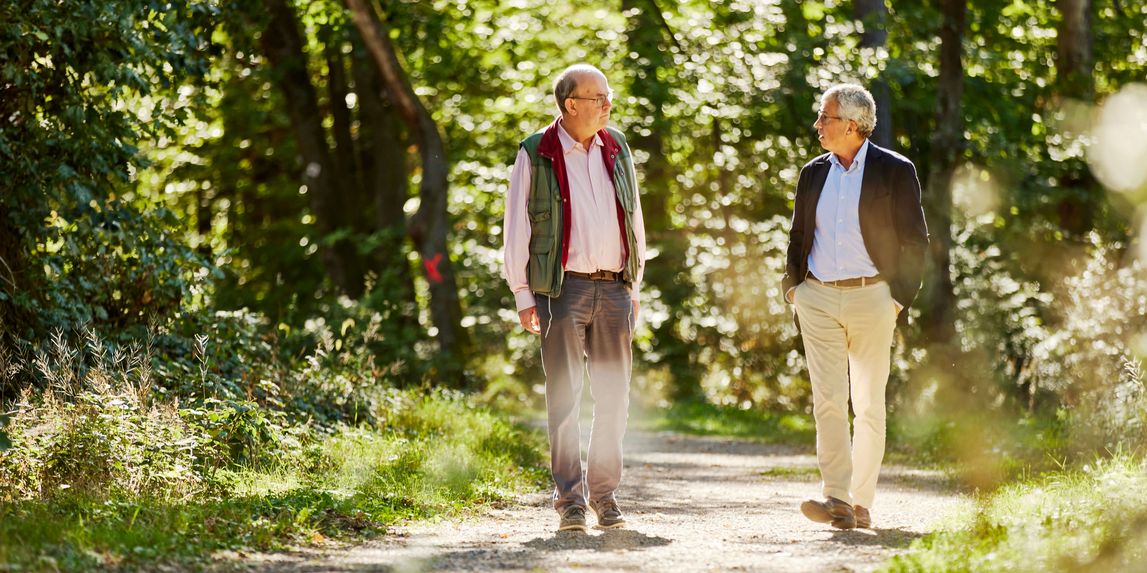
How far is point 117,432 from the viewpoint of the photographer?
675 centimetres

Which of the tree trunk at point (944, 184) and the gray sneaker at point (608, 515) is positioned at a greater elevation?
the tree trunk at point (944, 184)

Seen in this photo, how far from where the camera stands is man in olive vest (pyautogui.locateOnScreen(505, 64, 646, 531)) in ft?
21.3

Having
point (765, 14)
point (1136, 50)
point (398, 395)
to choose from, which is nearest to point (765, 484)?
point (398, 395)

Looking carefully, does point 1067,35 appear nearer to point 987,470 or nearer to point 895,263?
point 987,470

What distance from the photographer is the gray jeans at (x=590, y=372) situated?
6508mm

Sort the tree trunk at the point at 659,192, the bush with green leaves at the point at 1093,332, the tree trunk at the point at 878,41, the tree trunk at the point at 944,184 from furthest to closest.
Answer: the tree trunk at the point at 659,192, the tree trunk at the point at 878,41, the tree trunk at the point at 944,184, the bush with green leaves at the point at 1093,332

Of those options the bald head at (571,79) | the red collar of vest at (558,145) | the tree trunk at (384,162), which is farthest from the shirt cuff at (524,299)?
the tree trunk at (384,162)

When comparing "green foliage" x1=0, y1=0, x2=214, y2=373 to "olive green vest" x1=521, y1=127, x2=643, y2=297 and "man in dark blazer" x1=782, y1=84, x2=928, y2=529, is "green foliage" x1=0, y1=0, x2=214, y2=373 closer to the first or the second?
"olive green vest" x1=521, y1=127, x2=643, y2=297

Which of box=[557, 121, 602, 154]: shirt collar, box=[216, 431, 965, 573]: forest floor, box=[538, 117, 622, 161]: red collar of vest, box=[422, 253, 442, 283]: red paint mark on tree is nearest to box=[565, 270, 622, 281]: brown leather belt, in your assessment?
box=[538, 117, 622, 161]: red collar of vest

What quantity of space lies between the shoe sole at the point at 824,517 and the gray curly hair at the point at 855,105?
1.83m

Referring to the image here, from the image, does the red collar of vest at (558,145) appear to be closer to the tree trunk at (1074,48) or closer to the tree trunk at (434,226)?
the tree trunk at (434,226)

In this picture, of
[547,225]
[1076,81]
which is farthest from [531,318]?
[1076,81]

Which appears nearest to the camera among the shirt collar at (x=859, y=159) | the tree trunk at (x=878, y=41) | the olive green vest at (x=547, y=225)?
the olive green vest at (x=547, y=225)

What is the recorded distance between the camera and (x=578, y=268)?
21.3 ft
